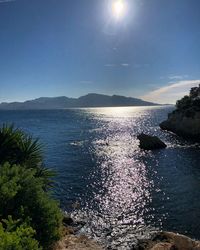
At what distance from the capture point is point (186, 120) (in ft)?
314

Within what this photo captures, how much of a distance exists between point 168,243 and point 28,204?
475 inches

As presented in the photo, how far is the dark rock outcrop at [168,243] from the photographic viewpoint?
2534 centimetres

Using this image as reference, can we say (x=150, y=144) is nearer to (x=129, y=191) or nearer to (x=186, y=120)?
(x=186, y=120)

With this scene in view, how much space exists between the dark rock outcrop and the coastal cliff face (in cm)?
6620

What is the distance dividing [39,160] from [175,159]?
41.7 meters

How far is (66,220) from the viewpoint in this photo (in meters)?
34.7

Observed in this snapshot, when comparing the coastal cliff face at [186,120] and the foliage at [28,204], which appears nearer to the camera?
the foliage at [28,204]

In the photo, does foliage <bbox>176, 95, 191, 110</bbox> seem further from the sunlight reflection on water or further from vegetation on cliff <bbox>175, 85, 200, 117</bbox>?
the sunlight reflection on water

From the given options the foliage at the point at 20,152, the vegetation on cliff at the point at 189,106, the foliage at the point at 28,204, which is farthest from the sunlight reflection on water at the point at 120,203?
the vegetation on cliff at the point at 189,106

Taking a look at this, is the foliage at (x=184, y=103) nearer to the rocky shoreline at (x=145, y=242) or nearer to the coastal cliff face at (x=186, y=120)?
the coastal cliff face at (x=186, y=120)

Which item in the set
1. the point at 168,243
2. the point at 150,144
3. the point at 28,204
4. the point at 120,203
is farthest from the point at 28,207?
the point at 150,144

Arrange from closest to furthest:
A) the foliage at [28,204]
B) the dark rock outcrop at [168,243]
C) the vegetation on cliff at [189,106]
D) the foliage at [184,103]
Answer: the foliage at [28,204] < the dark rock outcrop at [168,243] < the vegetation on cliff at [189,106] < the foliage at [184,103]

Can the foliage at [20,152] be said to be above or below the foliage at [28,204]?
above

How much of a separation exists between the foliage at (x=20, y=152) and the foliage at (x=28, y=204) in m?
6.71
